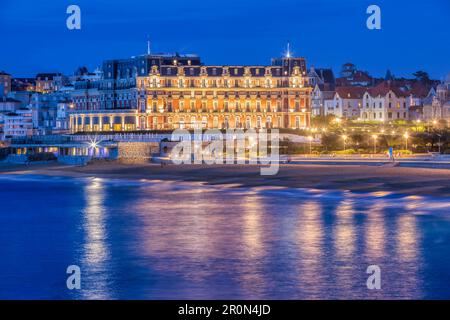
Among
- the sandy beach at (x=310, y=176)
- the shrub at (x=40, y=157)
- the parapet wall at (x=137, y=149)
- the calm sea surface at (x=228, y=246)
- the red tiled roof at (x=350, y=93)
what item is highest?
the red tiled roof at (x=350, y=93)

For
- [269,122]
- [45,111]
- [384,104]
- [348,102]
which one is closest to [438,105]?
[384,104]

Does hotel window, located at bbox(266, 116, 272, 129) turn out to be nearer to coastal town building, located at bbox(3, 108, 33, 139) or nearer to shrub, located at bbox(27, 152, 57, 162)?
shrub, located at bbox(27, 152, 57, 162)

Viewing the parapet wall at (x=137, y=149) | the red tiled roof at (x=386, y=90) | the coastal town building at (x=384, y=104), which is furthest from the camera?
the red tiled roof at (x=386, y=90)

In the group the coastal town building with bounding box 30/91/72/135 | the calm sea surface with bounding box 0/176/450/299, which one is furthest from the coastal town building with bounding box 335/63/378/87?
the calm sea surface with bounding box 0/176/450/299

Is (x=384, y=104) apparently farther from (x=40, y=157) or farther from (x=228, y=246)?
(x=228, y=246)

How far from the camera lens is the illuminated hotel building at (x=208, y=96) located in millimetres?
126250

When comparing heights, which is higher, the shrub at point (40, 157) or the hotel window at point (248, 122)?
the hotel window at point (248, 122)

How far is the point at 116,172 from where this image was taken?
72.2 metres

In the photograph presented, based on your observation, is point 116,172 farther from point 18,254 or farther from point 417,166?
point 18,254

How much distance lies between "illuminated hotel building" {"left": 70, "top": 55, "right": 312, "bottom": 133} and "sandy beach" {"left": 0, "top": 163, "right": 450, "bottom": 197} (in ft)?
160

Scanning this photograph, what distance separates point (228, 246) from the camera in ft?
96.5

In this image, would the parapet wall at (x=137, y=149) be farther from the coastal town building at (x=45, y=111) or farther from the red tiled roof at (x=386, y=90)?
the coastal town building at (x=45, y=111)

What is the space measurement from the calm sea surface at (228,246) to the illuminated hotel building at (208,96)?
79.7m

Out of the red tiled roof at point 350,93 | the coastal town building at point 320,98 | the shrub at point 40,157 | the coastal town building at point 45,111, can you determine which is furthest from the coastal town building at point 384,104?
the coastal town building at point 45,111
